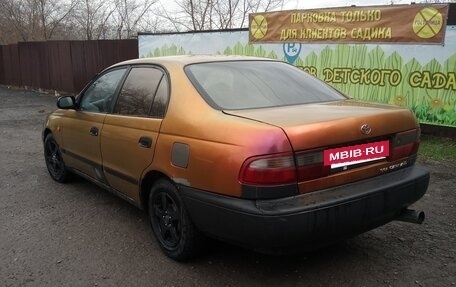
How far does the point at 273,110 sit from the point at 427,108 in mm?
5047

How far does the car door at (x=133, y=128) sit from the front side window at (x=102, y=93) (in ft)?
0.61

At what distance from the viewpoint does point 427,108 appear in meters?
7.23

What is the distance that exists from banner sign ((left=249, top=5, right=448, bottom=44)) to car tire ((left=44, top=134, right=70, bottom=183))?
5.24 m

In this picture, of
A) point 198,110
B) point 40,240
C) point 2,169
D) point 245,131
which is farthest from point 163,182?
point 2,169

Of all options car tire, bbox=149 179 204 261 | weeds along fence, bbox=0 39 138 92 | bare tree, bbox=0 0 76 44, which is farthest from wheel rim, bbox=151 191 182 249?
bare tree, bbox=0 0 76 44

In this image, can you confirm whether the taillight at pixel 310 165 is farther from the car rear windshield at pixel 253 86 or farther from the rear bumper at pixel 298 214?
the car rear windshield at pixel 253 86

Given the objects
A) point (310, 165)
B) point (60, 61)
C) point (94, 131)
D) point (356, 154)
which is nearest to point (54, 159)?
point (94, 131)

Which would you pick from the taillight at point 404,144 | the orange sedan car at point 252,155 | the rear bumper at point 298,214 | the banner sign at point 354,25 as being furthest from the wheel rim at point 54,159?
the banner sign at point 354,25

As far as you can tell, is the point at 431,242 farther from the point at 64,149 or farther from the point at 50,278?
the point at 64,149

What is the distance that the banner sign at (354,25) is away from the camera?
7.03 m

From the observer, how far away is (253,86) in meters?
3.48

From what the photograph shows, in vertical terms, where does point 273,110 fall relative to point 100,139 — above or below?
above

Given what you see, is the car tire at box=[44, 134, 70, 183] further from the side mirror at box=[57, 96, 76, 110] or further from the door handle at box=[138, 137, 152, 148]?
the door handle at box=[138, 137, 152, 148]

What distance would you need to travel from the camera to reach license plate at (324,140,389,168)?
2.81 metres
